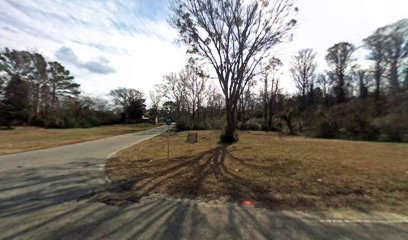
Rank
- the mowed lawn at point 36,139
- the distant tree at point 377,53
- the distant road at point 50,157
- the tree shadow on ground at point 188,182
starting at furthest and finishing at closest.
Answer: the distant tree at point 377,53 < the mowed lawn at point 36,139 < the distant road at point 50,157 < the tree shadow on ground at point 188,182

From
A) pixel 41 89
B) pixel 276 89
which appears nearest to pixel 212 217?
pixel 276 89

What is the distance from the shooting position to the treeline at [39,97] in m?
50.5

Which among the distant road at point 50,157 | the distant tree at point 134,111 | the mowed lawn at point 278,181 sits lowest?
the distant road at point 50,157

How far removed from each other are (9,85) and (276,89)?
Result: 4297cm

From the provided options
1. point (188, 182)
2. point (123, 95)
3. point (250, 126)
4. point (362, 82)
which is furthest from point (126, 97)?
point (188, 182)

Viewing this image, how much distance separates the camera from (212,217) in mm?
5562

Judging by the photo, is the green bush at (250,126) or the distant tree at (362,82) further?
the green bush at (250,126)

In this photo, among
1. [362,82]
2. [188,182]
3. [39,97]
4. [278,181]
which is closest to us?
[278,181]

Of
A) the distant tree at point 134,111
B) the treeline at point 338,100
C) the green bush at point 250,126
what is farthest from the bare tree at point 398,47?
the distant tree at point 134,111

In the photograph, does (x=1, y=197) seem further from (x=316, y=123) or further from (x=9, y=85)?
(x=9, y=85)

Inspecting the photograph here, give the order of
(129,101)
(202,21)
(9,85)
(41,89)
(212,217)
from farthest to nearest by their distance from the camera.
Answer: (129,101)
(41,89)
(9,85)
(202,21)
(212,217)

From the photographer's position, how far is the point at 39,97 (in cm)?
5947

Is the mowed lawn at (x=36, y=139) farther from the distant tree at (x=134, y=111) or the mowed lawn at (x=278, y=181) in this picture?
the distant tree at (x=134, y=111)

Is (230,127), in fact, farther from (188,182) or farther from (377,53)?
(377,53)
